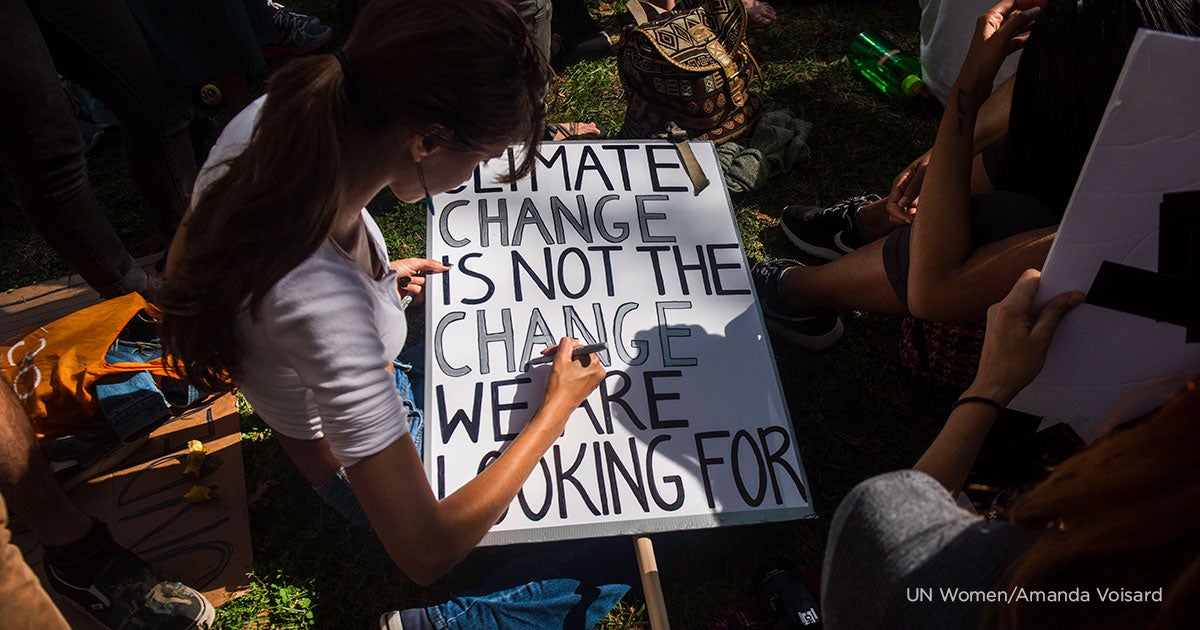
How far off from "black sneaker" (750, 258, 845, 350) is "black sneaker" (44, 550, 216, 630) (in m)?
1.70

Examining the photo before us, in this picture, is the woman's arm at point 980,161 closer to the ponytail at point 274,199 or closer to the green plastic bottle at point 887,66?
the green plastic bottle at point 887,66

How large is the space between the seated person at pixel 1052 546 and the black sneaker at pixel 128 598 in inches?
58.8

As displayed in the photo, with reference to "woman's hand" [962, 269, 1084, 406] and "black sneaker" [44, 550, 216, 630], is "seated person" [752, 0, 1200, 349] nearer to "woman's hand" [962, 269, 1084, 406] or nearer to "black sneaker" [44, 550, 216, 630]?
"woman's hand" [962, 269, 1084, 406]

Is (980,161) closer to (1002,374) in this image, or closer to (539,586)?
(1002,374)

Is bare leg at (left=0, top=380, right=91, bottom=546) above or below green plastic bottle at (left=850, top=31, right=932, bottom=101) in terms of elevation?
above

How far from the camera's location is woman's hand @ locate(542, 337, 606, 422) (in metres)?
1.51

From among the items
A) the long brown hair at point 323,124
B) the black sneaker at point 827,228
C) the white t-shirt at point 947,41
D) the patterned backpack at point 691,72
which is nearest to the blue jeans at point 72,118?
the long brown hair at point 323,124

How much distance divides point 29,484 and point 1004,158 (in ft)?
7.59

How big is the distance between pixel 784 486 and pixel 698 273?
58cm

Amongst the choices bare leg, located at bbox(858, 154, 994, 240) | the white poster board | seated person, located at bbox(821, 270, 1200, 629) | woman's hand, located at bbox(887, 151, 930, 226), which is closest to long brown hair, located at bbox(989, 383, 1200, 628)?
seated person, located at bbox(821, 270, 1200, 629)

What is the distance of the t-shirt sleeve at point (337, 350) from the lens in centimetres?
106

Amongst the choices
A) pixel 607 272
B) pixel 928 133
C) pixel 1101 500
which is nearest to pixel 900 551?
pixel 1101 500

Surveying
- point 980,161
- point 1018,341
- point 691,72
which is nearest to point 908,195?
point 980,161

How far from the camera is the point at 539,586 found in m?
1.64
